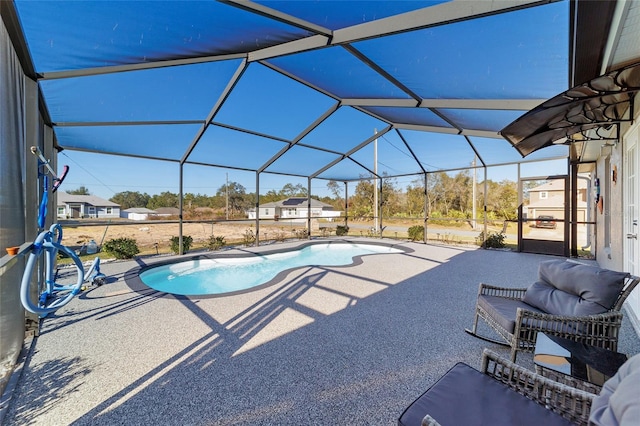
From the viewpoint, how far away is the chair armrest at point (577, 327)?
1932 millimetres

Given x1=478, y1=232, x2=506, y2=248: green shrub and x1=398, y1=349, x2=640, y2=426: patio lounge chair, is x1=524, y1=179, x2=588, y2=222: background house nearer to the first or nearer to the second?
x1=478, y1=232, x2=506, y2=248: green shrub

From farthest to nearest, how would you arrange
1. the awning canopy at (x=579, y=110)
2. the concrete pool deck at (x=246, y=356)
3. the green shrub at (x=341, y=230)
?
the green shrub at (x=341, y=230) < the awning canopy at (x=579, y=110) < the concrete pool deck at (x=246, y=356)

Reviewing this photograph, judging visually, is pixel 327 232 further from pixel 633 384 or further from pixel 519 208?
pixel 633 384

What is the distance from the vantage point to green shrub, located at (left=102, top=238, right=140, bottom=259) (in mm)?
6383

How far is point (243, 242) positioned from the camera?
9.47 m

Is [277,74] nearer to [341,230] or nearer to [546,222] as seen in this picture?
[341,230]

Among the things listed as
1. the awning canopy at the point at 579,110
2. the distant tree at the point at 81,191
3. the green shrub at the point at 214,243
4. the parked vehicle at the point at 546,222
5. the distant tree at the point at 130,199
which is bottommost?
the green shrub at the point at 214,243

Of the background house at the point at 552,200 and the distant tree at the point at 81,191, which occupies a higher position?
the distant tree at the point at 81,191

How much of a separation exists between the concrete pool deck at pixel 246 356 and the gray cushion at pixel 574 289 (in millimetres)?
549

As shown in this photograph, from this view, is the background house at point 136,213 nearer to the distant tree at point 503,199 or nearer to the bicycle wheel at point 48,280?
the bicycle wheel at point 48,280

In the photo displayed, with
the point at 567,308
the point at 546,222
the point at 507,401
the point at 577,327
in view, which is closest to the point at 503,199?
the point at 546,222

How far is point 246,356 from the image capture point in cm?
241

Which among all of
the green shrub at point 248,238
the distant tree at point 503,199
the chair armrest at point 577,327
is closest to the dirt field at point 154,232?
the green shrub at point 248,238

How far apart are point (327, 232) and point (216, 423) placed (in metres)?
10.7
